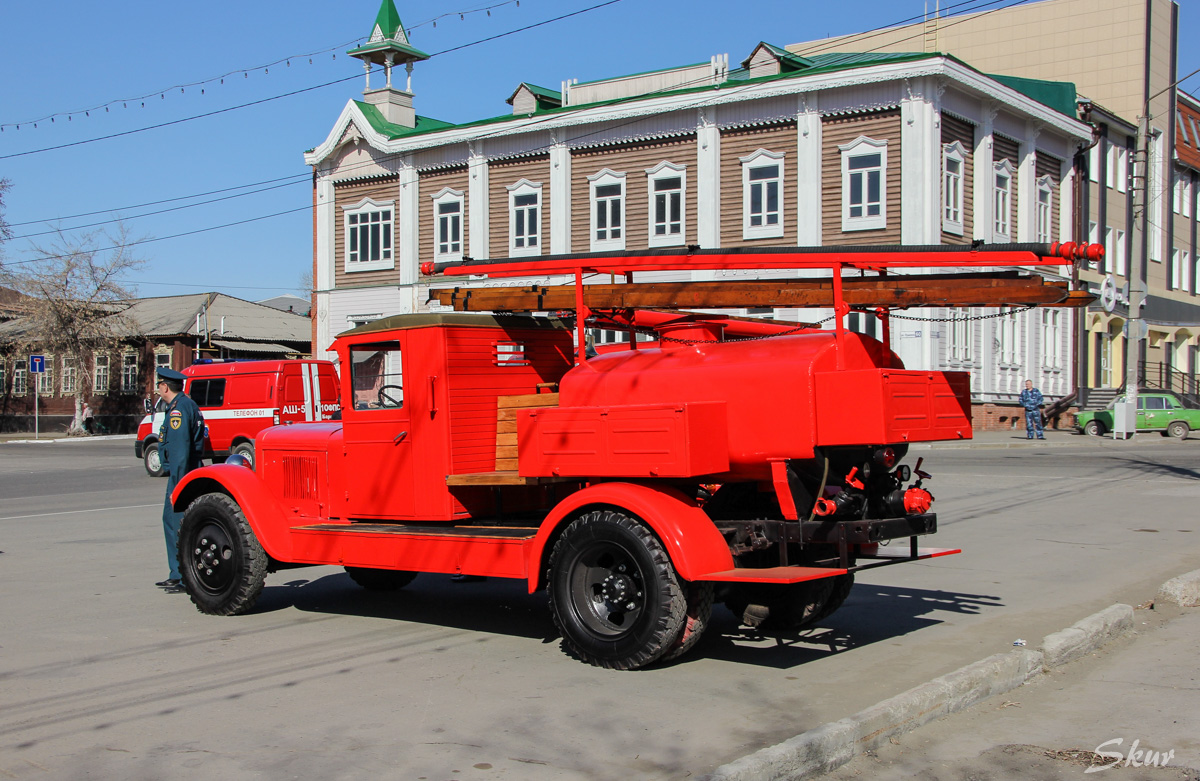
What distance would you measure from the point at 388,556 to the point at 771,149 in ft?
88.4

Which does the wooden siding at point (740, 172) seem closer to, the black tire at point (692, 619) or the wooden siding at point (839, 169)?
the wooden siding at point (839, 169)

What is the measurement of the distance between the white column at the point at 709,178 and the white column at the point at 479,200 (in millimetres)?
8249

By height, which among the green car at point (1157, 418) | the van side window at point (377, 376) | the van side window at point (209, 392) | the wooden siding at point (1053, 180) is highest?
the wooden siding at point (1053, 180)

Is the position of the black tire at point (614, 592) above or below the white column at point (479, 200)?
below

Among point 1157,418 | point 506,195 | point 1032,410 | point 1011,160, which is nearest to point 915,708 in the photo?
point 1032,410

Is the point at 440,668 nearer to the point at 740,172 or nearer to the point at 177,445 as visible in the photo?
the point at 177,445

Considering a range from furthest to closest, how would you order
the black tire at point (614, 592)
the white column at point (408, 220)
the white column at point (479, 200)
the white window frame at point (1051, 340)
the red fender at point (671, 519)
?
the white column at point (408, 220) < the white window frame at point (1051, 340) < the white column at point (479, 200) < the black tire at point (614, 592) < the red fender at point (671, 519)

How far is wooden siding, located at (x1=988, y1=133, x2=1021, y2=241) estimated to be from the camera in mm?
34031

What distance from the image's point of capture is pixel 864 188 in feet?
101

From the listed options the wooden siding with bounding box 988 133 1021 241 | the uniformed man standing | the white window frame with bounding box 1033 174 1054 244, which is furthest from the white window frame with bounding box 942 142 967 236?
the uniformed man standing

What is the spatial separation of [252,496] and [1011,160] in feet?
105

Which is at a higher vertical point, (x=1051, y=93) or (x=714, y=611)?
(x=1051, y=93)

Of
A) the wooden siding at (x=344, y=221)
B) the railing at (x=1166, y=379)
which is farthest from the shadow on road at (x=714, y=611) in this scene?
the railing at (x=1166, y=379)

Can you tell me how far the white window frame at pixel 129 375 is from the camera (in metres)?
52.8
